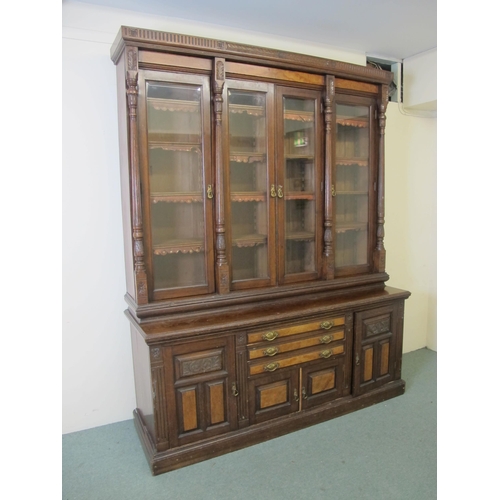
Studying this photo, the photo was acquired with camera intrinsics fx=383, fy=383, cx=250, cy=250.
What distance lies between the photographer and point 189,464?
2.21m

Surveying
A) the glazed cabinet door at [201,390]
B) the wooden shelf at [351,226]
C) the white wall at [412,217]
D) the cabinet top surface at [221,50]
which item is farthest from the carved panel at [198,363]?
the white wall at [412,217]

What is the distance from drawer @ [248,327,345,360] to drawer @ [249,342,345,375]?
0.11 feet

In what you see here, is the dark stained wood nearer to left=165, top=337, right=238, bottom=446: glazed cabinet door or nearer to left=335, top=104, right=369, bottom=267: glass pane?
left=335, top=104, right=369, bottom=267: glass pane

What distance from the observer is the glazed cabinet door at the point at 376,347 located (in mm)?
2762

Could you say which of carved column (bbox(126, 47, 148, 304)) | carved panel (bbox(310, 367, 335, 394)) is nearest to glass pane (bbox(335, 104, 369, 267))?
carved panel (bbox(310, 367, 335, 394))

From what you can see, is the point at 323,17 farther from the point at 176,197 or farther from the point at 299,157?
the point at 176,197

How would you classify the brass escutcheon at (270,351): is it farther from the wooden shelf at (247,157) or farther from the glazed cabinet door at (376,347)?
the wooden shelf at (247,157)

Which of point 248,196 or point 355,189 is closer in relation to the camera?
point 248,196

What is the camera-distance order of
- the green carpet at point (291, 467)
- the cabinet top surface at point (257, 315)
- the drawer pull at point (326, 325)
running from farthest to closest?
the drawer pull at point (326, 325) < the cabinet top surface at point (257, 315) < the green carpet at point (291, 467)

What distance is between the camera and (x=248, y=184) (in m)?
2.57

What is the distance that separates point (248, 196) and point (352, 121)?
109 cm

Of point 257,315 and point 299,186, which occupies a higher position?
point 299,186

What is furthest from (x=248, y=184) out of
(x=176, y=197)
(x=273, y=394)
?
(x=273, y=394)

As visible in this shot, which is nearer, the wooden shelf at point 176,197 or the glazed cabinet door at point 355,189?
the wooden shelf at point 176,197
